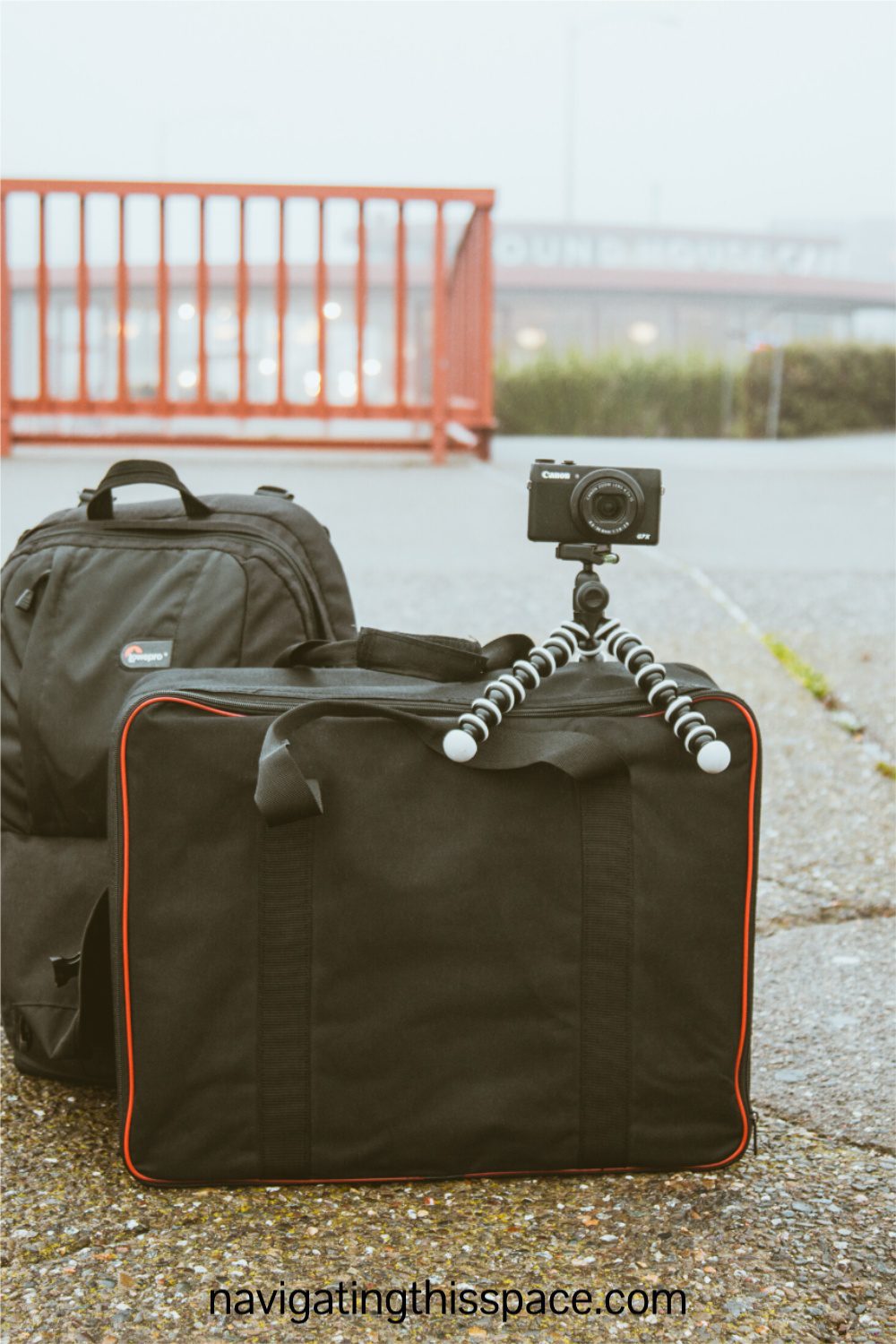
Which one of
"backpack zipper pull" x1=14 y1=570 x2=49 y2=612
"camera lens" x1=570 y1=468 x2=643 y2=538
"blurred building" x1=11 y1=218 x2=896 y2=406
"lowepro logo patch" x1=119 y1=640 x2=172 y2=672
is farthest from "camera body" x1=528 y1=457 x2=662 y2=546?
"blurred building" x1=11 y1=218 x2=896 y2=406

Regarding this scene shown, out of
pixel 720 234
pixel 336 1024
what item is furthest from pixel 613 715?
pixel 720 234

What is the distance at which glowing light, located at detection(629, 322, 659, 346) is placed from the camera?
30.8 m

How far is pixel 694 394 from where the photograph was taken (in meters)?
16.8

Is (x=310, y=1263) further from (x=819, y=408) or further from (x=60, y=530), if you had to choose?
(x=819, y=408)

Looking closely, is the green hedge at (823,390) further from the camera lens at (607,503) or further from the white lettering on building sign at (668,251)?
the white lettering on building sign at (668,251)

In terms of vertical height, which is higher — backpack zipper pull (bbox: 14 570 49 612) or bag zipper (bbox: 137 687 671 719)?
backpack zipper pull (bbox: 14 570 49 612)

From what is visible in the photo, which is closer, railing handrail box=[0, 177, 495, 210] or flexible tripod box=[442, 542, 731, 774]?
flexible tripod box=[442, 542, 731, 774]

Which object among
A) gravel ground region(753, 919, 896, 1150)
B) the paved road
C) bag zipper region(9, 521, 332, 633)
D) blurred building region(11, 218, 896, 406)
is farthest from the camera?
blurred building region(11, 218, 896, 406)

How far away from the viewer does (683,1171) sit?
135 centimetres

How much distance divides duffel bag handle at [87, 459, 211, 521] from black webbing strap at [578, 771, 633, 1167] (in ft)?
2.00

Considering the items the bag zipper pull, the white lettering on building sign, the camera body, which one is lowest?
the bag zipper pull

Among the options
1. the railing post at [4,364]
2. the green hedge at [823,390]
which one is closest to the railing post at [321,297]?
A: the railing post at [4,364]

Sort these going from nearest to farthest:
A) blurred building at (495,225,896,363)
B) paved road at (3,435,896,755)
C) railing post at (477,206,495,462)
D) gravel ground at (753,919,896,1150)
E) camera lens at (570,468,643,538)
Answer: camera lens at (570,468,643,538) < gravel ground at (753,919,896,1150) < paved road at (3,435,896,755) < railing post at (477,206,495,462) < blurred building at (495,225,896,363)

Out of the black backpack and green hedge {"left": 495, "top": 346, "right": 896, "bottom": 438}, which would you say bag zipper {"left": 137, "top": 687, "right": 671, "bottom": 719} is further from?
green hedge {"left": 495, "top": 346, "right": 896, "bottom": 438}
